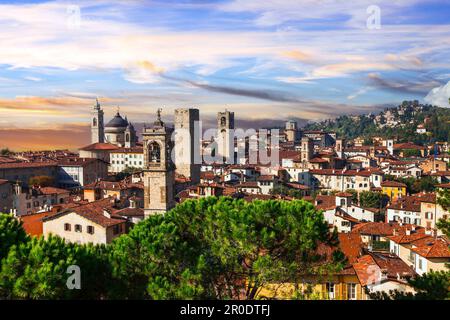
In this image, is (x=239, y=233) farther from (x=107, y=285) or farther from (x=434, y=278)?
(x=434, y=278)

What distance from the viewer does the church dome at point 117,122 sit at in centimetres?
10194

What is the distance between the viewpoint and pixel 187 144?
235ft

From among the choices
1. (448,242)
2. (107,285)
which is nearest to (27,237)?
(107,285)

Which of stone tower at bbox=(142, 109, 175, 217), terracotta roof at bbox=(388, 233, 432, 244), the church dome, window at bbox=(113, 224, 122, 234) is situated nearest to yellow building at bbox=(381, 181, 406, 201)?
terracotta roof at bbox=(388, 233, 432, 244)

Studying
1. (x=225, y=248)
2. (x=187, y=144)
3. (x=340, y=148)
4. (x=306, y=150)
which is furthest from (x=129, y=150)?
(x=225, y=248)

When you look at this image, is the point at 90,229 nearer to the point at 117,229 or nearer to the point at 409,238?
the point at 117,229

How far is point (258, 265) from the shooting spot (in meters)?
12.2

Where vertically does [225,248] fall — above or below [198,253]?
above

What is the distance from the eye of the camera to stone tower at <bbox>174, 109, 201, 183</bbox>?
6644 centimetres

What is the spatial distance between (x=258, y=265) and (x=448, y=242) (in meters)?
14.3

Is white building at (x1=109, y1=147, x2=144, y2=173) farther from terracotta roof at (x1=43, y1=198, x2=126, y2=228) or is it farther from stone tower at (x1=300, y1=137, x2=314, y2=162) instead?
terracotta roof at (x1=43, y1=198, x2=126, y2=228)

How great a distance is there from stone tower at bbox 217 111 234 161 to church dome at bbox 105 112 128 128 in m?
23.9

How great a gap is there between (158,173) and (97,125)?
85977 millimetres

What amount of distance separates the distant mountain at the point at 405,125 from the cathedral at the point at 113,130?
69.3 metres
